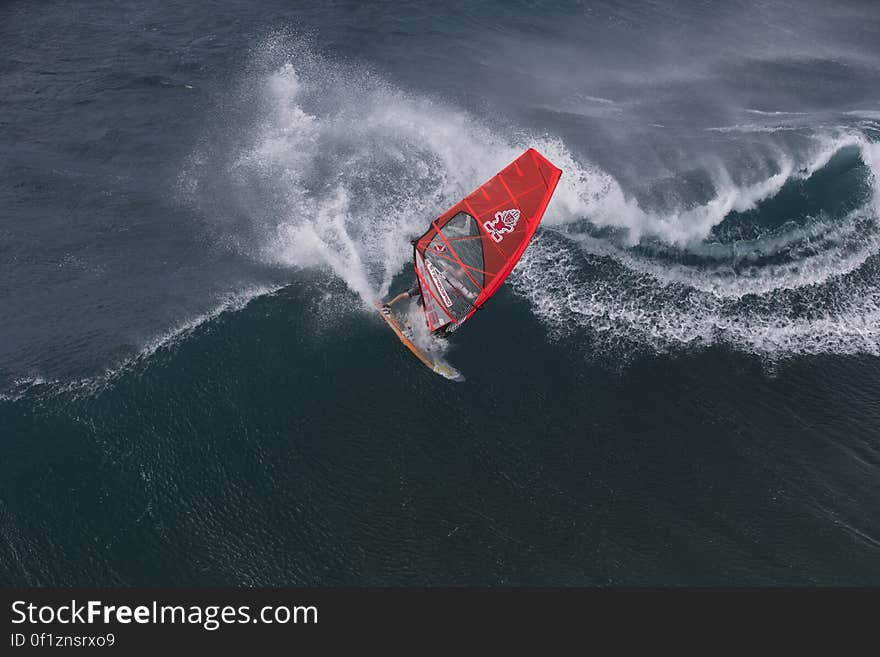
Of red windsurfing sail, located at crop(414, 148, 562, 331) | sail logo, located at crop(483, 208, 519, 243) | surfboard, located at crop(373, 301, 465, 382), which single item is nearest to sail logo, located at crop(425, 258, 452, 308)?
red windsurfing sail, located at crop(414, 148, 562, 331)

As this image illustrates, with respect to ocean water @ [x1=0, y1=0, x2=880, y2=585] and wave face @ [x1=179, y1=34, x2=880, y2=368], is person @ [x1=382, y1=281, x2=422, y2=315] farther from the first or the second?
wave face @ [x1=179, y1=34, x2=880, y2=368]

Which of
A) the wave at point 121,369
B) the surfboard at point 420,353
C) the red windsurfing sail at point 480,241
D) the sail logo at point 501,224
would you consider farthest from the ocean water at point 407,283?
the sail logo at point 501,224

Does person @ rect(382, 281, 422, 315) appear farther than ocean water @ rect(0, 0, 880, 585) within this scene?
Yes

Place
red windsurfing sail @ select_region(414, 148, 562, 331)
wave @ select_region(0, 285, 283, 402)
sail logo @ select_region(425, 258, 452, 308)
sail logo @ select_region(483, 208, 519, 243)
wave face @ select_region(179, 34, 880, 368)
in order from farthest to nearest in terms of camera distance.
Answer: wave face @ select_region(179, 34, 880, 368) < sail logo @ select_region(483, 208, 519, 243) < sail logo @ select_region(425, 258, 452, 308) < red windsurfing sail @ select_region(414, 148, 562, 331) < wave @ select_region(0, 285, 283, 402)

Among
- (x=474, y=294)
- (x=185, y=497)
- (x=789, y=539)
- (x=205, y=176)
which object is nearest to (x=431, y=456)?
(x=474, y=294)

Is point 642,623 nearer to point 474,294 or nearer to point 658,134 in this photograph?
point 474,294

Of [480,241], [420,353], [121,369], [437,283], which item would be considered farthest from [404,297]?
[121,369]

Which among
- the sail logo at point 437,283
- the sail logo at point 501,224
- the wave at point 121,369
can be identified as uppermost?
the sail logo at point 501,224

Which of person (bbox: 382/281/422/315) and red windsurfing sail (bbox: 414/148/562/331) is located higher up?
red windsurfing sail (bbox: 414/148/562/331)

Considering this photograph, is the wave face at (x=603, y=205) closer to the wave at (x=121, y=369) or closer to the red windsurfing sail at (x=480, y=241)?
the red windsurfing sail at (x=480, y=241)
